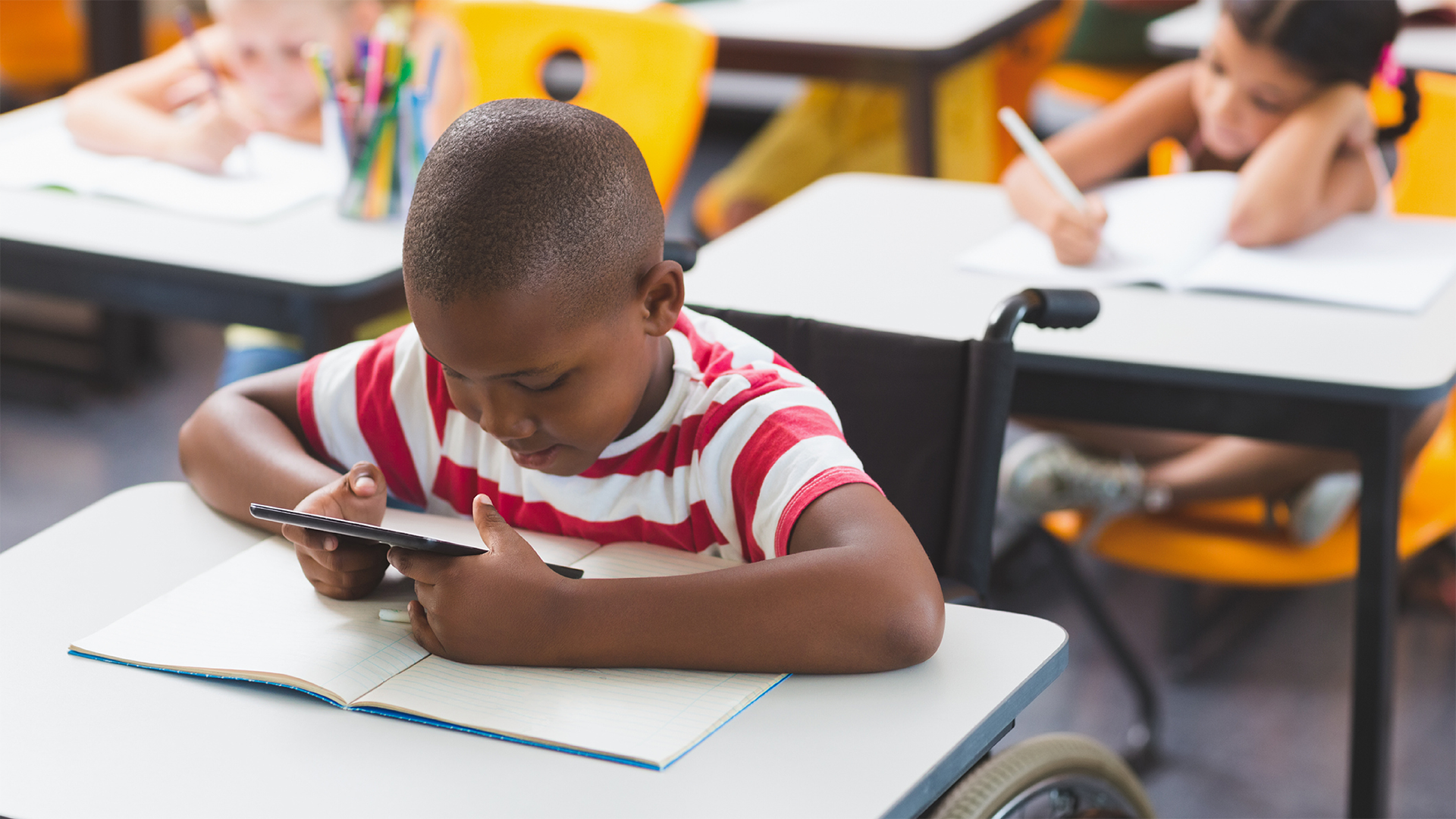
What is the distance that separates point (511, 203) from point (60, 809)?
1.33 ft

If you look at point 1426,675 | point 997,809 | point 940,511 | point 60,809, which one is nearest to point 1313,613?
point 1426,675

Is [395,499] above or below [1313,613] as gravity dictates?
above

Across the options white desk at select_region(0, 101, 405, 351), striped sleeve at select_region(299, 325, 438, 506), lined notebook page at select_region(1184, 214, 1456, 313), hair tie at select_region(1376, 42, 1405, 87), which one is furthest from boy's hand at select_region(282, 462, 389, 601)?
hair tie at select_region(1376, 42, 1405, 87)

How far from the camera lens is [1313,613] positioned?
2.32 meters

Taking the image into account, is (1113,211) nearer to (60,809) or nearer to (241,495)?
(241,495)

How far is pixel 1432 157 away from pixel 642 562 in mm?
1444

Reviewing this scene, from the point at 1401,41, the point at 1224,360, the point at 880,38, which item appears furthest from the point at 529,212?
the point at 1401,41

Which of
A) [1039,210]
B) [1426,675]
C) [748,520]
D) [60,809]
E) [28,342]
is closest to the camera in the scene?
[60,809]

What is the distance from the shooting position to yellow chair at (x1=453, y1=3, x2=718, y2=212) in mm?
2223

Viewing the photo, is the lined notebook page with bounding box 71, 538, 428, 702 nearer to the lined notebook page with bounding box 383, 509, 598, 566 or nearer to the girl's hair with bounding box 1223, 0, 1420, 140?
the lined notebook page with bounding box 383, 509, 598, 566

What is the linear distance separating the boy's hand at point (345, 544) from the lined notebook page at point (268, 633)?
1 cm

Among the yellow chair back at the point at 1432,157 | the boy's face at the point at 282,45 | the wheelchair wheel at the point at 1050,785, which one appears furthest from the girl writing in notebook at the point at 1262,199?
the boy's face at the point at 282,45

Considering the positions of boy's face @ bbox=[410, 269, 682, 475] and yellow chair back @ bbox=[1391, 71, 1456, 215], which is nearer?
boy's face @ bbox=[410, 269, 682, 475]

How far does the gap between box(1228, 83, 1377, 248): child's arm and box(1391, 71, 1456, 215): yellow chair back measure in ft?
0.73
